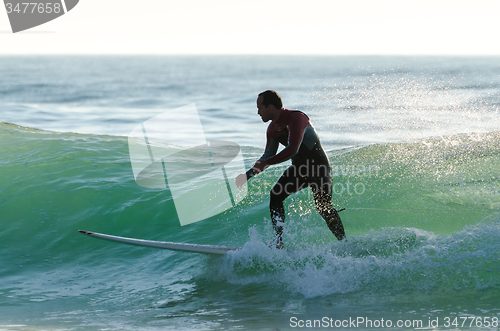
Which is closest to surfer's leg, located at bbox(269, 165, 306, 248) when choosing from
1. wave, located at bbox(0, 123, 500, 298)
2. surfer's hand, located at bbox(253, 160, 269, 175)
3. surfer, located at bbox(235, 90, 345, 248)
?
surfer, located at bbox(235, 90, 345, 248)

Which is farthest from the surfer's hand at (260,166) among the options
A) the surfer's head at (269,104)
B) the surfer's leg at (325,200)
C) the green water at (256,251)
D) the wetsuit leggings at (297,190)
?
the green water at (256,251)

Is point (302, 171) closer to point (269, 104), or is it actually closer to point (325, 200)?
point (325, 200)

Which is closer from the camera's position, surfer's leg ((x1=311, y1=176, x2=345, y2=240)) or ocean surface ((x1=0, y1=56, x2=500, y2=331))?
ocean surface ((x1=0, y1=56, x2=500, y2=331))

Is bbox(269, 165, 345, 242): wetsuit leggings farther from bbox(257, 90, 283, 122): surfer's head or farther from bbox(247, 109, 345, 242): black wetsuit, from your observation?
bbox(257, 90, 283, 122): surfer's head

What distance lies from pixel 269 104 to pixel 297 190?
941 millimetres

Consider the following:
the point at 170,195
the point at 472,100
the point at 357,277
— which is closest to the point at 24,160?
the point at 170,195

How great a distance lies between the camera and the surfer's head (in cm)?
416

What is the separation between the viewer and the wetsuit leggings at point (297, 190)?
14.5 ft

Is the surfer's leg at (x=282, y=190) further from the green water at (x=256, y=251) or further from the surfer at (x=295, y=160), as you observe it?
the green water at (x=256, y=251)

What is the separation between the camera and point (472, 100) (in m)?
20.1

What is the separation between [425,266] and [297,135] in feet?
6.11

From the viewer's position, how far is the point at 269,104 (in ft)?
13.7

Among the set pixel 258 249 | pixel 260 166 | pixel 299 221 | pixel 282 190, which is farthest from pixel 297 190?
pixel 299 221

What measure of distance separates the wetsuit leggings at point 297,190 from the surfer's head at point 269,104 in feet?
1.96
